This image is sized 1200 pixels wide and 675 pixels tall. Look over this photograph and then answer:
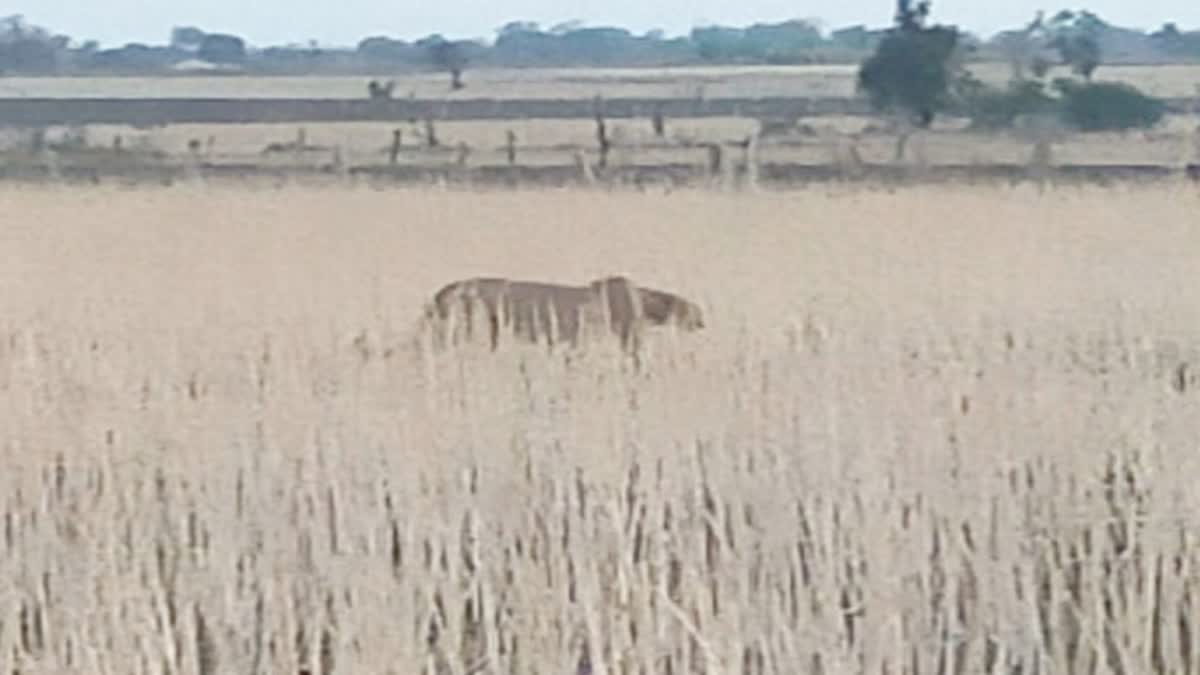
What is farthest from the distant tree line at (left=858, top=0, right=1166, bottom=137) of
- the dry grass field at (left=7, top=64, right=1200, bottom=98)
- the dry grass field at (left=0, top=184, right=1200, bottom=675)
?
the dry grass field at (left=0, top=184, right=1200, bottom=675)

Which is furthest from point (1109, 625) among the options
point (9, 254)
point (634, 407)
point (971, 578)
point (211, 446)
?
point (9, 254)

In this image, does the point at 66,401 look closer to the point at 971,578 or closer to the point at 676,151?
the point at 971,578

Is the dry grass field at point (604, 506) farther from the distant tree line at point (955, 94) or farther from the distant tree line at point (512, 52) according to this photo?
the distant tree line at point (512, 52)

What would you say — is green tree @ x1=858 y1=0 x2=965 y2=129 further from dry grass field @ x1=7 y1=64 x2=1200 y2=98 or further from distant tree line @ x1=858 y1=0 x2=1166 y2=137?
dry grass field @ x1=7 y1=64 x2=1200 y2=98

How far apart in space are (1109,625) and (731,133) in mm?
27436

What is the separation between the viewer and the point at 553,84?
65750 mm

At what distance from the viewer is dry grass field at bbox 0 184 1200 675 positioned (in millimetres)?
4848

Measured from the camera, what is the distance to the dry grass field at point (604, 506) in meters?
4.85

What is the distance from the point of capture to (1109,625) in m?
4.96

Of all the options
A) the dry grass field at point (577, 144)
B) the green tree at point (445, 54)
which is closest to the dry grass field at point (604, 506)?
the dry grass field at point (577, 144)

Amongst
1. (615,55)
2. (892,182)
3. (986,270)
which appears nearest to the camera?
(986,270)

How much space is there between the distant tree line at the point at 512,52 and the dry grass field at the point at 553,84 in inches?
109

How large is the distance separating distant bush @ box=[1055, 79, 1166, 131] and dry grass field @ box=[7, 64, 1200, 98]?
1285 cm

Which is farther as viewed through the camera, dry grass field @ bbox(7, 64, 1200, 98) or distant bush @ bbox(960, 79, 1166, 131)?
dry grass field @ bbox(7, 64, 1200, 98)
